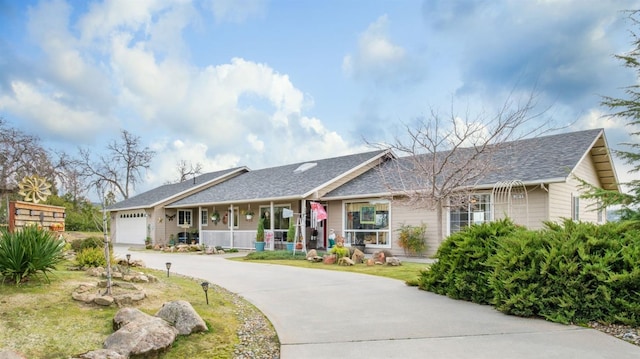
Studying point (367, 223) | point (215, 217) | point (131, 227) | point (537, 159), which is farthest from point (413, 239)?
point (131, 227)

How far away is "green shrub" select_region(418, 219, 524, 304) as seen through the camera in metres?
7.37

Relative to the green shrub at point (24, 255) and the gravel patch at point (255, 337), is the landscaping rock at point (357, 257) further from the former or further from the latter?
the green shrub at point (24, 255)

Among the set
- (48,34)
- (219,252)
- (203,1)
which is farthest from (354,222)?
(48,34)

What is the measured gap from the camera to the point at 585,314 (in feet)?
19.2

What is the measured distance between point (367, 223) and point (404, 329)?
42.6ft

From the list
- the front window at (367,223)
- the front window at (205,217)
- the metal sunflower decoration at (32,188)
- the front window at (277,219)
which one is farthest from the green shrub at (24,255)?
the front window at (205,217)

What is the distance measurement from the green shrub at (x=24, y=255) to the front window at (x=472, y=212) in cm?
1238

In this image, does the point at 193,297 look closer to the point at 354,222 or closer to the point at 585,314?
the point at 585,314

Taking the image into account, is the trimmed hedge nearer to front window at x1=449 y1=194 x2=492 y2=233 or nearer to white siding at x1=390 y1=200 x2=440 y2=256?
front window at x1=449 y1=194 x2=492 y2=233

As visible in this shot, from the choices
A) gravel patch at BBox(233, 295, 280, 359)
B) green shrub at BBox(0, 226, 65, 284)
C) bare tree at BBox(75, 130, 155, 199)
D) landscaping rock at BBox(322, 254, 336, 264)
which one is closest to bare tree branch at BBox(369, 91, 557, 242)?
landscaping rock at BBox(322, 254, 336, 264)

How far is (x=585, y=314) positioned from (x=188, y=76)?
14.5 meters

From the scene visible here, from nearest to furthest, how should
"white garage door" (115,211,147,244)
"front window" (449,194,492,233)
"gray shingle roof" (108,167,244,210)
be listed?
"front window" (449,194,492,233)
"gray shingle roof" (108,167,244,210)
"white garage door" (115,211,147,244)

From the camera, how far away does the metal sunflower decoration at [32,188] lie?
1023cm

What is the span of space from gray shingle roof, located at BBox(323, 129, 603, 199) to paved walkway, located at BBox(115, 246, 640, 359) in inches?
287
